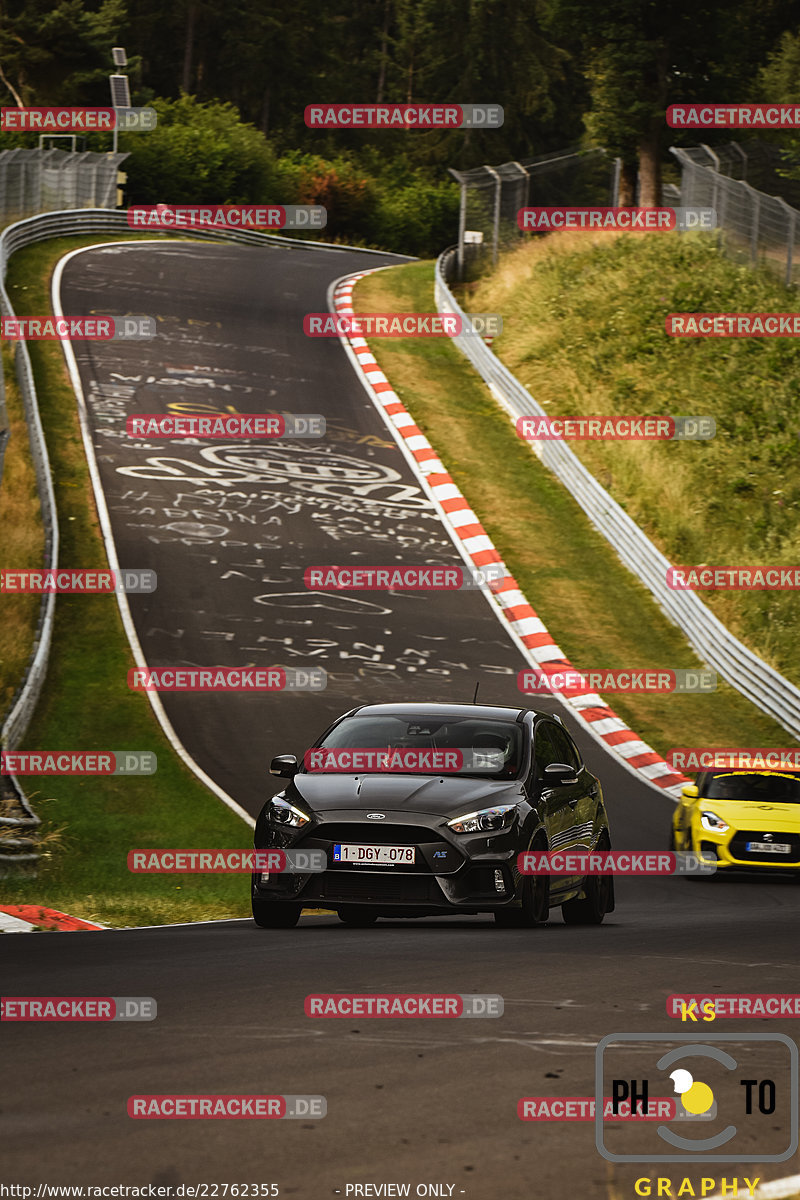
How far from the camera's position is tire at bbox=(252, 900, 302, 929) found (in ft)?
36.5

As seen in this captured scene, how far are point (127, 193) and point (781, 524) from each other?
3894 centimetres

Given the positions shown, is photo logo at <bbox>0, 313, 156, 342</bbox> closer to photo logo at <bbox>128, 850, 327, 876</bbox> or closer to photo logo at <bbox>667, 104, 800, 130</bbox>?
photo logo at <bbox>667, 104, 800, 130</bbox>

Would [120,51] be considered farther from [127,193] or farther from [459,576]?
[459,576]

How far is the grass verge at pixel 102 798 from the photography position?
44.3 feet

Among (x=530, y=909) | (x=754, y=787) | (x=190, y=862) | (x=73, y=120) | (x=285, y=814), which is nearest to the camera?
(x=285, y=814)

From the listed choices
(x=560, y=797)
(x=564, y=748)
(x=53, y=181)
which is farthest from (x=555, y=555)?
(x=53, y=181)

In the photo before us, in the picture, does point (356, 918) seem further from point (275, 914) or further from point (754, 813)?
point (754, 813)

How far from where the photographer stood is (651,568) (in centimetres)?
2836

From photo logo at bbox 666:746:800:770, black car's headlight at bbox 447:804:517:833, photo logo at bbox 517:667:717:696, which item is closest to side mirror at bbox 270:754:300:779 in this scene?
black car's headlight at bbox 447:804:517:833

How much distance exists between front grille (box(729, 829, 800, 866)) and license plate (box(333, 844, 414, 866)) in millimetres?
7421

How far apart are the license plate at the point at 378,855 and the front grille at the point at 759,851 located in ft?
24.3

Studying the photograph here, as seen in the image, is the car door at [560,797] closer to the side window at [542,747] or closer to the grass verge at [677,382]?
the side window at [542,747]

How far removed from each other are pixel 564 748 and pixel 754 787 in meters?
5.79

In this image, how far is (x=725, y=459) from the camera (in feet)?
106
